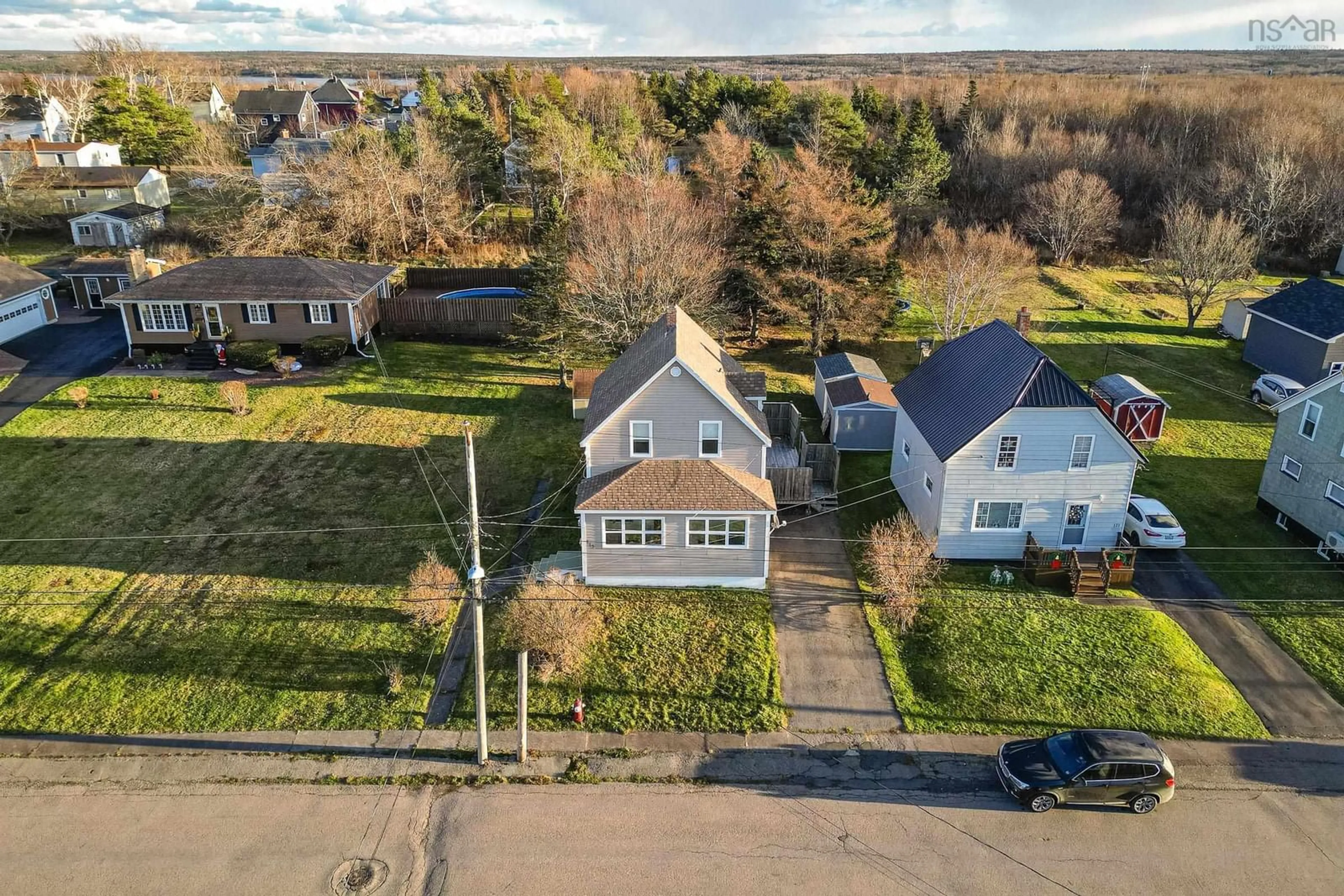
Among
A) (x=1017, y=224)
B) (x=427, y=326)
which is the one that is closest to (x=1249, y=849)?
(x=427, y=326)

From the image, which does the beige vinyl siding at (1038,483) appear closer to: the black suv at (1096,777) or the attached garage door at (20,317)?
the black suv at (1096,777)

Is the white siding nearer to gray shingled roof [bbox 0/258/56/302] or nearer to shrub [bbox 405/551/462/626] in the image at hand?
shrub [bbox 405/551/462/626]

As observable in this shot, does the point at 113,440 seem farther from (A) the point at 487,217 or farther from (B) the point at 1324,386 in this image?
(B) the point at 1324,386

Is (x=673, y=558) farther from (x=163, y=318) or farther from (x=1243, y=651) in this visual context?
(x=163, y=318)

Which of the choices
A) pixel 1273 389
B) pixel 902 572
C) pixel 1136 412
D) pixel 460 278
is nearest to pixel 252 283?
pixel 460 278

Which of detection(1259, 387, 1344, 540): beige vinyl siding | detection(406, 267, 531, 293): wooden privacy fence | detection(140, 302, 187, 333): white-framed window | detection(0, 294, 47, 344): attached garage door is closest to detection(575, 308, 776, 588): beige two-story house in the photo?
detection(1259, 387, 1344, 540): beige vinyl siding

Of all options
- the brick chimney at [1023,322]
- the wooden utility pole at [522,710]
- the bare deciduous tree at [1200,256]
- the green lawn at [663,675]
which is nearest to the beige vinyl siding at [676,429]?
the green lawn at [663,675]
